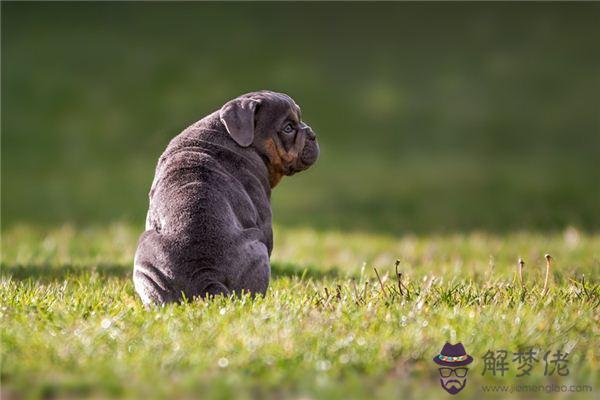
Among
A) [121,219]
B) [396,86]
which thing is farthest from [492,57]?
[121,219]

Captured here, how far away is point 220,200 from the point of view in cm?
549

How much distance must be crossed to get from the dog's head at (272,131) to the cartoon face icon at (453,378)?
2.19 metres

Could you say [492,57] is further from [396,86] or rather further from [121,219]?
[121,219]

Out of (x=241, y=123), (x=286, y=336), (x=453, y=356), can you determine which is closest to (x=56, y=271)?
(x=241, y=123)

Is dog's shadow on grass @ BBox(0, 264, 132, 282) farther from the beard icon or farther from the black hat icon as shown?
the beard icon

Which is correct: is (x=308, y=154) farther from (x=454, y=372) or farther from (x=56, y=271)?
(x=56, y=271)

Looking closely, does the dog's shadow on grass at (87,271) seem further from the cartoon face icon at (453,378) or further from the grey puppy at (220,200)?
the cartoon face icon at (453,378)

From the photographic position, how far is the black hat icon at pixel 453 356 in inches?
169

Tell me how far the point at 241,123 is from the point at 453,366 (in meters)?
2.25

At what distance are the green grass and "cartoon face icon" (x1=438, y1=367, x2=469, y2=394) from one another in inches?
1.5

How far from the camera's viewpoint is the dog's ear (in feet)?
19.1

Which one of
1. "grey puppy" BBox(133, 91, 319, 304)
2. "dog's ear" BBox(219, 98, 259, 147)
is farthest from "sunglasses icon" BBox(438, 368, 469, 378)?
"dog's ear" BBox(219, 98, 259, 147)

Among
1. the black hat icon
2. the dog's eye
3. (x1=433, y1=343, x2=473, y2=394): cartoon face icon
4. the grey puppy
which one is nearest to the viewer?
(x1=433, y1=343, x2=473, y2=394): cartoon face icon

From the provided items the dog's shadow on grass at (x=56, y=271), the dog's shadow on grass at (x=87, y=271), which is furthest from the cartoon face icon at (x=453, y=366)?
the dog's shadow on grass at (x=56, y=271)
